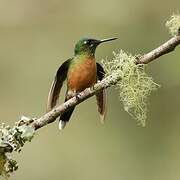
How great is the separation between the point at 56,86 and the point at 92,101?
5728 mm

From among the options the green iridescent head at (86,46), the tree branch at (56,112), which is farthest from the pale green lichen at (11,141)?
the green iridescent head at (86,46)

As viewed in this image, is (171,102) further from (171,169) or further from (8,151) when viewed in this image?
(8,151)

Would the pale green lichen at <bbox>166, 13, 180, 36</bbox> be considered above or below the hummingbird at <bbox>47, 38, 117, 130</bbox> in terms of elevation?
below

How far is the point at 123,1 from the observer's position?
36.0 feet

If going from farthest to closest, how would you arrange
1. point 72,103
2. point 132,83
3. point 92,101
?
1. point 92,101
2. point 132,83
3. point 72,103

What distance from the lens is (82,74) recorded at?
4434 millimetres

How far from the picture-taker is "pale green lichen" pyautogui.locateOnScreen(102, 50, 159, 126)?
3.85m

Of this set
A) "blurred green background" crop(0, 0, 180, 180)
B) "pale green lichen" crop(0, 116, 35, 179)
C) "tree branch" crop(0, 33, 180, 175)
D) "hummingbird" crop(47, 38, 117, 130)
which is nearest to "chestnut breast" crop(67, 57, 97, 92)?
"hummingbird" crop(47, 38, 117, 130)

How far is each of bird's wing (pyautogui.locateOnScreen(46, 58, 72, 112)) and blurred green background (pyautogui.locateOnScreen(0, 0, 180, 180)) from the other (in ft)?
10.8

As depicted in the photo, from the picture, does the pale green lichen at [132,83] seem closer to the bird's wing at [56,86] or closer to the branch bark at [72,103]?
the branch bark at [72,103]

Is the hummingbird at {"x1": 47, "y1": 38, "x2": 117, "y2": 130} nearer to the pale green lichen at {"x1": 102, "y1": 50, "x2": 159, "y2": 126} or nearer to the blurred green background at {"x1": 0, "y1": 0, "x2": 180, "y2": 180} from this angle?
the pale green lichen at {"x1": 102, "y1": 50, "x2": 159, "y2": 126}

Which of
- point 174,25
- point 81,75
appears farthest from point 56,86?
point 174,25

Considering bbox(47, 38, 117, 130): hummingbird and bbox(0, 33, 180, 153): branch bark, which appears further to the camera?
bbox(47, 38, 117, 130): hummingbird

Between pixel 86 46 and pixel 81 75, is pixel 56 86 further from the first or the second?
pixel 86 46
